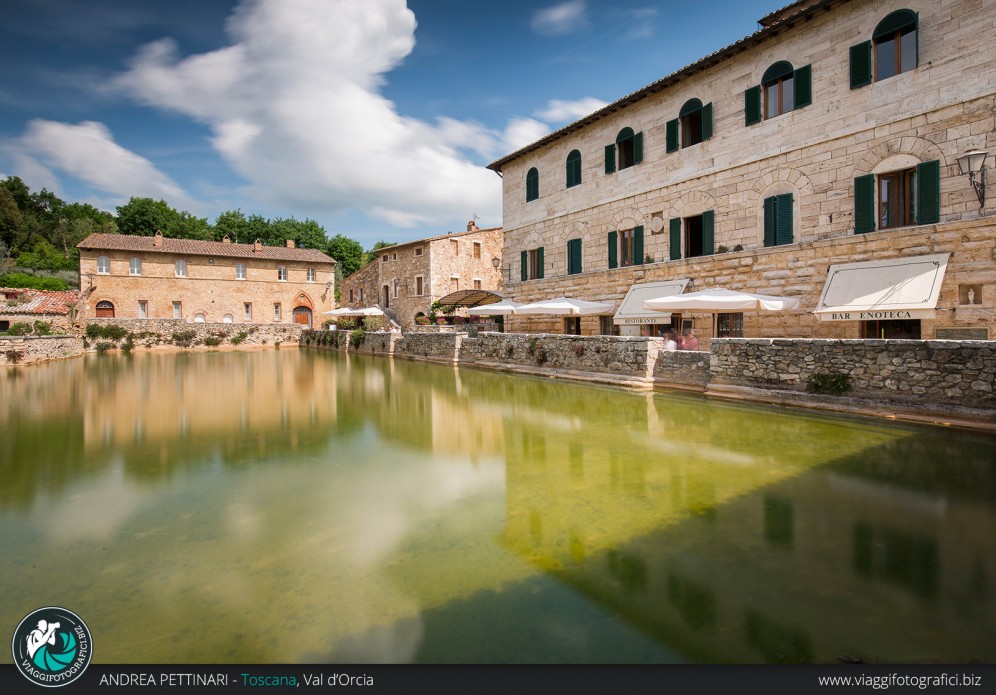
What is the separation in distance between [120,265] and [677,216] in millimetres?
34186

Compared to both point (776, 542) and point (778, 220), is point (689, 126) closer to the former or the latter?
point (778, 220)

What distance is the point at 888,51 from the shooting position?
35.4 ft

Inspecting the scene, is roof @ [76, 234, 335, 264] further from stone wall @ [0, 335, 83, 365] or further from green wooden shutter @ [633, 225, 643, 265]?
green wooden shutter @ [633, 225, 643, 265]

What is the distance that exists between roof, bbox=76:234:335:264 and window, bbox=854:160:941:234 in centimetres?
3503

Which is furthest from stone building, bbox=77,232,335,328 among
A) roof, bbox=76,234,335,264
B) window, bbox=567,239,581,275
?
window, bbox=567,239,581,275

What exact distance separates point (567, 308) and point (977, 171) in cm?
960

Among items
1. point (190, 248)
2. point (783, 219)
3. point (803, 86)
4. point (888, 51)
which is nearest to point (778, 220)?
point (783, 219)

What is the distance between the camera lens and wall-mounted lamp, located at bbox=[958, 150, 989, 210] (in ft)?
30.2

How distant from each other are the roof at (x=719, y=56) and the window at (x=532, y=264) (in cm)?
413

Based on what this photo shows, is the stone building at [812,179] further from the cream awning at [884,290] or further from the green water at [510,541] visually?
the green water at [510,541]

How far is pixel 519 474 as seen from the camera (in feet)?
18.6

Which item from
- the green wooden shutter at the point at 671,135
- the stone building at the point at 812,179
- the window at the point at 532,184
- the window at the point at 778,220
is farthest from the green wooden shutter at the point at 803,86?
the window at the point at 532,184

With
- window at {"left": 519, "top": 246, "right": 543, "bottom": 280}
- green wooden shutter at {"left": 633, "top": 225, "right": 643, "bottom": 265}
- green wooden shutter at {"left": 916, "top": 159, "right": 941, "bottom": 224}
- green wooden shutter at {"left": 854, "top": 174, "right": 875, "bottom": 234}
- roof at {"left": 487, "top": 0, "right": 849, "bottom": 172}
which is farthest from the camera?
window at {"left": 519, "top": 246, "right": 543, "bottom": 280}

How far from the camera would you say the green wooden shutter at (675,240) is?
14.9 meters
